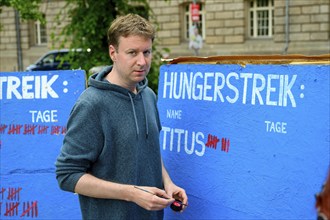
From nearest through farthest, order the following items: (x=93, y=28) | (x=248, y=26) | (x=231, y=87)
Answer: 1. (x=231, y=87)
2. (x=93, y=28)
3. (x=248, y=26)

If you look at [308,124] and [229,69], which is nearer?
[308,124]

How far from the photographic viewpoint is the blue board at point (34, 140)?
12.1ft

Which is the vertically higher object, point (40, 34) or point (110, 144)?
point (40, 34)

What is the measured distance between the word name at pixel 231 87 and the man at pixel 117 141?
0.36 metres

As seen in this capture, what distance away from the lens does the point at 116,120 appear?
7.78 feet

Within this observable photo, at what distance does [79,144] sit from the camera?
2.30 meters

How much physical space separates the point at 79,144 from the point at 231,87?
0.75 metres

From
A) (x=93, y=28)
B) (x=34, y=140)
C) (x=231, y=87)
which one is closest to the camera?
(x=231, y=87)

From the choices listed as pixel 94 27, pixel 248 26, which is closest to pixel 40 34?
pixel 248 26

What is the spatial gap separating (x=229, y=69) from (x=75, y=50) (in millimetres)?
4523

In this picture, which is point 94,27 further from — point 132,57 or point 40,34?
point 40,34

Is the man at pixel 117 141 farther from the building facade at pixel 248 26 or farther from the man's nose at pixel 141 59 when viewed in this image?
the building facade at pixel 248 26

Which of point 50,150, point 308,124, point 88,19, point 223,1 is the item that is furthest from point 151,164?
point 223,1

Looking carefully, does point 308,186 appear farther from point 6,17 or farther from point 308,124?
point 6,17
